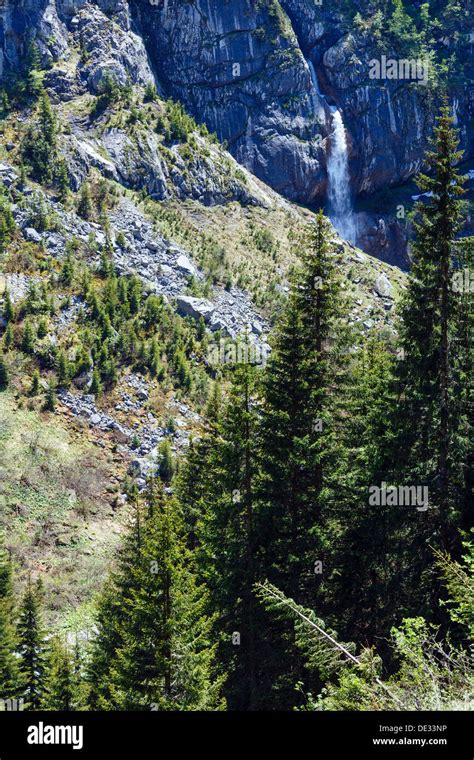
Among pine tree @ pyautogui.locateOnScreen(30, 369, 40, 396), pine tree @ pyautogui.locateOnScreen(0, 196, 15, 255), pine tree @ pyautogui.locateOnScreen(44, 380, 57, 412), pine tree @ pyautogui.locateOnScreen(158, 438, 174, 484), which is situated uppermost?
pine tree @ pyautogui.locateOnScreen(0, 196, 15, 255)

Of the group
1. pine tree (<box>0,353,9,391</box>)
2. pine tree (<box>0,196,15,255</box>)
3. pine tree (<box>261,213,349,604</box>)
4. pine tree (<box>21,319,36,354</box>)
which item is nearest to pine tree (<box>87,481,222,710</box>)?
pine tree (<box>261,213,349,604</box>)

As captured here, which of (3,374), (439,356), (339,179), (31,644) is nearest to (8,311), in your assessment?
(3,374)

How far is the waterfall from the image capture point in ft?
244

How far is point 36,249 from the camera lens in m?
41.6

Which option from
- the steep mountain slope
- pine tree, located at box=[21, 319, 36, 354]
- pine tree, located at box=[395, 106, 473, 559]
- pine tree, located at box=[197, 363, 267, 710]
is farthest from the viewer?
pine tree, located at box=[21, 319, 36, 354]

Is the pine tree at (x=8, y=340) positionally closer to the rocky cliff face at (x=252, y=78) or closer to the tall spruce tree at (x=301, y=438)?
the tall spruce tree at (x=301, y=438)

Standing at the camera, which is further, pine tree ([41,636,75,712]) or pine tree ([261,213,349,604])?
pine tree ([41,636,75,712])

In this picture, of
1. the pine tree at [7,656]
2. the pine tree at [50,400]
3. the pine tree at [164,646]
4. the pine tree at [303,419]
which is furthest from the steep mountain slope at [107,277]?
the pine tree at [164,646]

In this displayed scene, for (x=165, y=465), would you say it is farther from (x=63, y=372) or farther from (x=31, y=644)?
(x=31, y=644)

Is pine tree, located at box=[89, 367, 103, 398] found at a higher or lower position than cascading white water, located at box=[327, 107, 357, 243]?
lower

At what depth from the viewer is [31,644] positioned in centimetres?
1869

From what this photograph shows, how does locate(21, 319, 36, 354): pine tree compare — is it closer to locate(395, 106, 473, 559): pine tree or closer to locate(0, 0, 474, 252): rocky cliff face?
locate(0, 0, 474, 252): rocky cliff face

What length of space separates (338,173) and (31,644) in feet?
222

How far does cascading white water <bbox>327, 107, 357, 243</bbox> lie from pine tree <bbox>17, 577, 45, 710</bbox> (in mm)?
63551
